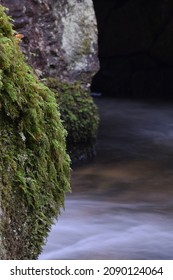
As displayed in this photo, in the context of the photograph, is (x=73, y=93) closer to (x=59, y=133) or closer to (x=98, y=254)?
(x=98, y=254)

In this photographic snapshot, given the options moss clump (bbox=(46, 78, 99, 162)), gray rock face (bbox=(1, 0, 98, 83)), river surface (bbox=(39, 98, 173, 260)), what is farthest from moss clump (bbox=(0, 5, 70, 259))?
moss clump (bbox=(46, 78, 99, 162))

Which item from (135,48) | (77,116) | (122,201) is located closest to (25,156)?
(122,201)

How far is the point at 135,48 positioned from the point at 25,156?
377 inches

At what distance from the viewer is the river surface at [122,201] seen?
4.88m

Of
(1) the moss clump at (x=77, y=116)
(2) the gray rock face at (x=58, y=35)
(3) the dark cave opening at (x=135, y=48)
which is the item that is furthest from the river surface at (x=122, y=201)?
(3) the dark cave opening at (x=135, y=48)

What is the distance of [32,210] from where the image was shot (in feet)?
10.5

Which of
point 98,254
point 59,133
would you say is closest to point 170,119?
point 98,254

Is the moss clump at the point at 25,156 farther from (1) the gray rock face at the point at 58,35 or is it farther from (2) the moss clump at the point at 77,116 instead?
(2) the moss clump at the point at 77,116

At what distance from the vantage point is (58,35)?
7270 millimetres

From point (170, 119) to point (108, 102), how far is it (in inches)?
68.2

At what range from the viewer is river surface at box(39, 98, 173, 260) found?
4879 millimetres

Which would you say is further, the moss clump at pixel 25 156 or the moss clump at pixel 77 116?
the moss clump at pixel 77 116

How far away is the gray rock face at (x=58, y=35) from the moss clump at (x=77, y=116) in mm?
134

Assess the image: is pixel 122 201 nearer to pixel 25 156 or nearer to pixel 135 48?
pixel 25 156
